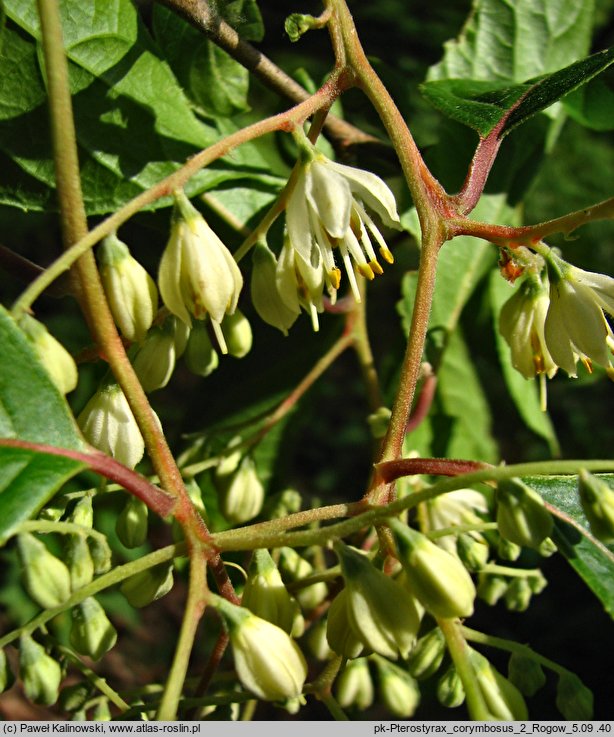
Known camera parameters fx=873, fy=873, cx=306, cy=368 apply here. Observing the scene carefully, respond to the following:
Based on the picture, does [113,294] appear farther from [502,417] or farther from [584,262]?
[502,417]

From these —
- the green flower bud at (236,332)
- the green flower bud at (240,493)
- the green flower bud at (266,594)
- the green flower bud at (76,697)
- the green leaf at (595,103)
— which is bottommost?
the green flower bud at (76,697)

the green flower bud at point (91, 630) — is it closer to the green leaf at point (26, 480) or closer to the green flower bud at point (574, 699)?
the green leaf at point (26, 480)

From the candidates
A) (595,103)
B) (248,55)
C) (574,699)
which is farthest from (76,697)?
(595,103)

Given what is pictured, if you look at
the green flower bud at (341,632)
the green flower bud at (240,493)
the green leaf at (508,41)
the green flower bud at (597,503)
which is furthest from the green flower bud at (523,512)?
the green leaf at (508,41)

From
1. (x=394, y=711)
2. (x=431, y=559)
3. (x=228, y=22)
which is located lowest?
(x=394, y=711)

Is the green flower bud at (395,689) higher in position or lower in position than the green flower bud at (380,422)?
lower
